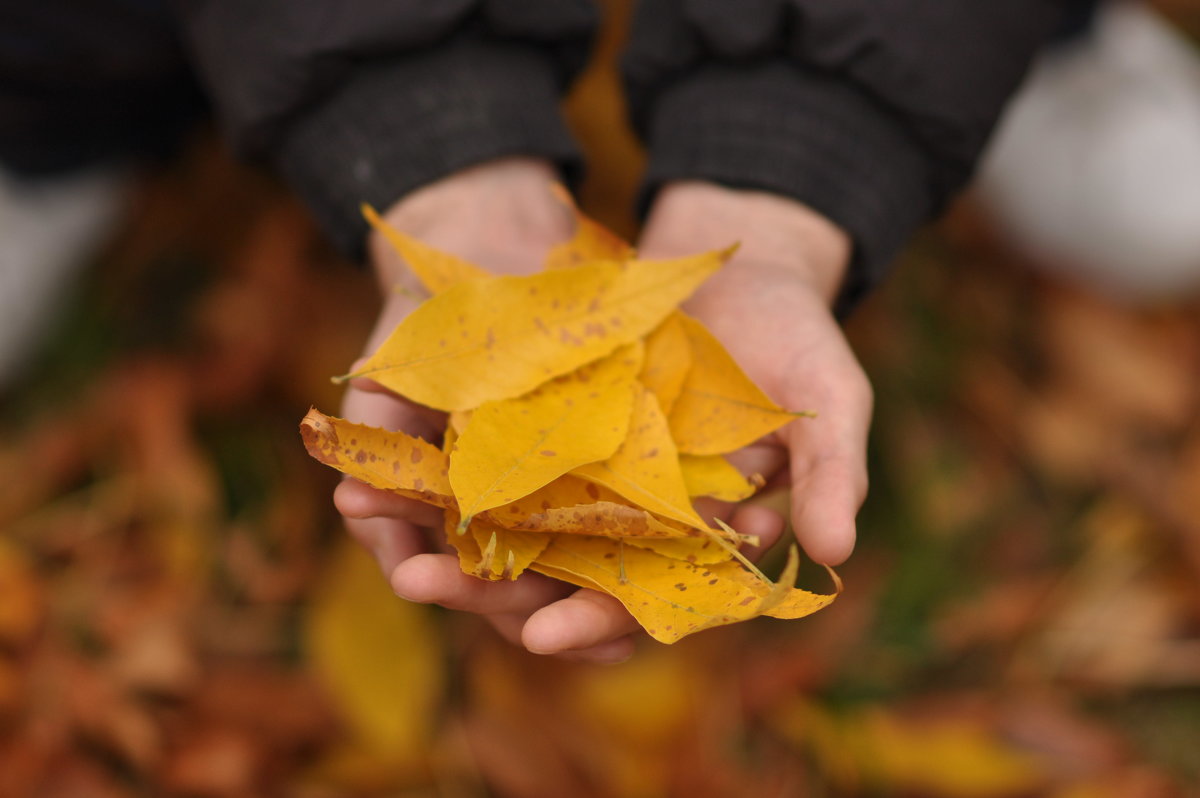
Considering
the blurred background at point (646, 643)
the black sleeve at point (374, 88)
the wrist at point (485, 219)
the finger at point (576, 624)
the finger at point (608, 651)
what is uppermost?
the black sleeve at point (374, 88)

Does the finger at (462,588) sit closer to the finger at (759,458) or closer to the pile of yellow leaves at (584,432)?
the pile of yellow leaves at (584,432)

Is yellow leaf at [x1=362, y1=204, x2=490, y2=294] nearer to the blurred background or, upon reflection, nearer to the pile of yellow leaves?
the pile of yellow leaves

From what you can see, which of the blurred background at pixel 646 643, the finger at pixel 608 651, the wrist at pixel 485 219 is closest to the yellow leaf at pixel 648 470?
the finger at pixel 608 651

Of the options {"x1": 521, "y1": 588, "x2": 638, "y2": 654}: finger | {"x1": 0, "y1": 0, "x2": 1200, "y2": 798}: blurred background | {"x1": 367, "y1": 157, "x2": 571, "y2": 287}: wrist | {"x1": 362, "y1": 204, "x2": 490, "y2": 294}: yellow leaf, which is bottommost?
{"x1": 0, "y1": 0, "x2": 1200, "y2": 798}: blurred background

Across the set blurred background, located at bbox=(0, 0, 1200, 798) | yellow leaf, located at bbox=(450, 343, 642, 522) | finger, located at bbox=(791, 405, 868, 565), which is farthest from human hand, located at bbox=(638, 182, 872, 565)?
blurred background, located at bbox=(0, 0, 1200, 798)

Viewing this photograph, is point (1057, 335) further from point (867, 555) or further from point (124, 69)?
point (124, 69)

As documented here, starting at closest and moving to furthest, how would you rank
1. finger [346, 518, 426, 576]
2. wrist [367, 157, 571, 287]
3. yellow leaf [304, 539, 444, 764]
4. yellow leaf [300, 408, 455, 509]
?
yellow leaf [300, 408, 455, 509] → finger [346, 518, 426, 576] → wrist [367, 157, 571, 287] → yellow leaf [304, 539, 444, 764]

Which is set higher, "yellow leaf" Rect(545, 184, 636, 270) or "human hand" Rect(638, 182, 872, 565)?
"yellow leaf" Rect(545, 184, 636, 270)
